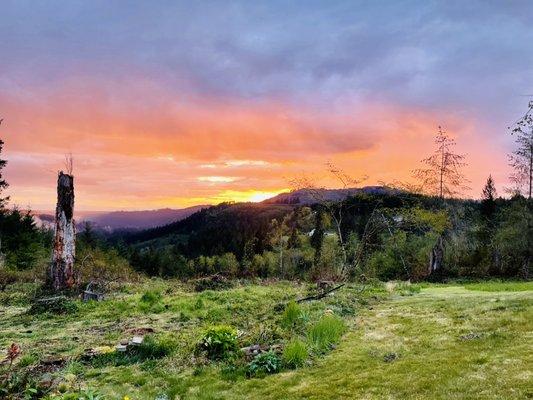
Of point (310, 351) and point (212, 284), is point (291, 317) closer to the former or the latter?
point (310, 351)

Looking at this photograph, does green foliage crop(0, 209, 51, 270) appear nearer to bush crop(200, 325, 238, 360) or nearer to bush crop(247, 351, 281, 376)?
bush crop(200, 325, 238, 360)

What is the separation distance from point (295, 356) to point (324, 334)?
185 centimetres

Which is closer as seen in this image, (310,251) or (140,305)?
(140,305)

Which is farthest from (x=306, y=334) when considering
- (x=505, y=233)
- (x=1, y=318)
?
(x=505, y=233)

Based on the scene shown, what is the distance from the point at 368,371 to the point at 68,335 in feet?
36.3

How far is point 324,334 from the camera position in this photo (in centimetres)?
1305

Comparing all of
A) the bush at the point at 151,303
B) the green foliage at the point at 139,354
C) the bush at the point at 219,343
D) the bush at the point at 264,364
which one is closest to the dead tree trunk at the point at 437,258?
the bush at the point at 151,303

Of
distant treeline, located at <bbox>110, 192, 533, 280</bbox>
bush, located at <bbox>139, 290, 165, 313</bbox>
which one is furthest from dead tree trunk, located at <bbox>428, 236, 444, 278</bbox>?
bush, located at <bbox>139, 290, 165, 313</bbox>

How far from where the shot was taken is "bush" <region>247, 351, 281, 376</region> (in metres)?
11.2

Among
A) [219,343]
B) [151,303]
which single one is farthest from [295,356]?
[151,303]

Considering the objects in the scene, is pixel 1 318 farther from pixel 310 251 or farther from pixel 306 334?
pixel 310 251

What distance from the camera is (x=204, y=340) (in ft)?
42.4

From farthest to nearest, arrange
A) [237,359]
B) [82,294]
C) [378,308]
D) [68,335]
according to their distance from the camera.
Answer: [82,294] < [378,308] < [68,335] < [237,359]

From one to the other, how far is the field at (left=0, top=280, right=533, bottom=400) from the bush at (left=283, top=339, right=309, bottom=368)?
0.18m
